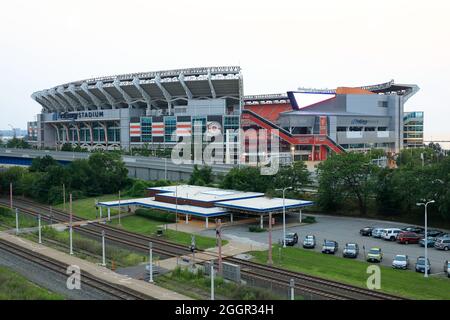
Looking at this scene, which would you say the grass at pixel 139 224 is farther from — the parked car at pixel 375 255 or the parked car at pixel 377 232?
the parked car at pixel 377 232

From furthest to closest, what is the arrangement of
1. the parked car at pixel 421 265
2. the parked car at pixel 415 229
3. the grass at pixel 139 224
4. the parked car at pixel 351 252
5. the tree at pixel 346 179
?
the tree at pixel 346 179 < the parked car at pixel 415 229 < the grass at pixel 139 224 < the parked car at pixel 351 252 < the parked car at pixel 421 265

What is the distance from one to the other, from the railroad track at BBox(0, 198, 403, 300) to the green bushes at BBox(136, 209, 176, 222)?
17.0 ft

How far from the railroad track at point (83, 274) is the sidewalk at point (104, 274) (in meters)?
0.43

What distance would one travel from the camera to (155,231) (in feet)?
149

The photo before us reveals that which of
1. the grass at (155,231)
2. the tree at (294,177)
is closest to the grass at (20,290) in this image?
the grass at (155,231)

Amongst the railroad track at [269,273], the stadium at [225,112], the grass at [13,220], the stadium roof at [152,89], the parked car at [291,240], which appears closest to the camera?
the railroad track at [269,273]

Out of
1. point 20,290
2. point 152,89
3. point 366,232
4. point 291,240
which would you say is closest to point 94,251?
point 20,290

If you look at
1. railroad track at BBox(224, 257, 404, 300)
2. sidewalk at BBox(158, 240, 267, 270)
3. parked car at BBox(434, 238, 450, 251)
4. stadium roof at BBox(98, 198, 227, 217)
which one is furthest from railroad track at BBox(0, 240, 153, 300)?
parked car at BBox(434, 238, 450, 251)

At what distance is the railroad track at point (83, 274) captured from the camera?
2595 centimetres

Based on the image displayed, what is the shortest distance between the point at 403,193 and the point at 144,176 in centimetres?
4513

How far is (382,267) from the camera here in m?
32.3

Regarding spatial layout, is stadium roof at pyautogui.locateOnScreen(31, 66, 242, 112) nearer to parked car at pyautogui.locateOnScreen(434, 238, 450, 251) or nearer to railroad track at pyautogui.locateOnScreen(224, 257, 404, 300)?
parked car at pyautogui.locateOnScreen(434, 238, 450, 251)

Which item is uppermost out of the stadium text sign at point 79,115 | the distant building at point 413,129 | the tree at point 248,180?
the stadium text sign at point 79,115

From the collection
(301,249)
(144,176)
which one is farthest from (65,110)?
(301,249)
